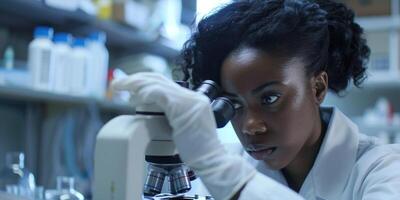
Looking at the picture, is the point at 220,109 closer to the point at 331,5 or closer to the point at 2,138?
the point at 331,5

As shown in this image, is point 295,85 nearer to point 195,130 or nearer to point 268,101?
point 268,101

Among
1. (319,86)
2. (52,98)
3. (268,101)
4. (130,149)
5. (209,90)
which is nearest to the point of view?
(130,149)

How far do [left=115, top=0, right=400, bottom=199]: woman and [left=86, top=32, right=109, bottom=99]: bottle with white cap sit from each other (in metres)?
0.87

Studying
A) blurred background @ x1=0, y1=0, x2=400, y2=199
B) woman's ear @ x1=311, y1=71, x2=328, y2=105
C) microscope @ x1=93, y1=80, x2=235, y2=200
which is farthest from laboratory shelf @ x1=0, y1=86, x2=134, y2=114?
microscope @ x1=93, y1=80, x2=235, y2=200

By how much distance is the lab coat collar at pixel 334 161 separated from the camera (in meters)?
1.09

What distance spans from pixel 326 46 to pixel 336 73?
115mm

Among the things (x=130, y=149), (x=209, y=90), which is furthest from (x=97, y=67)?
(x=130, y=149)

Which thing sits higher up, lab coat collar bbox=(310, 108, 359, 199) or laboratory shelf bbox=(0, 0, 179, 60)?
laboratory shelf bbox=(0, 0, 179, 60)

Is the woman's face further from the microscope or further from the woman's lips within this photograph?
the microscope

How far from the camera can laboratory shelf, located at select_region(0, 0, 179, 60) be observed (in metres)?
1.85

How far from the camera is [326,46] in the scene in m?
1.12

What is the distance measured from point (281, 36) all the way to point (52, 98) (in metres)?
1.08

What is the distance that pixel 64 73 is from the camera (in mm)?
1867

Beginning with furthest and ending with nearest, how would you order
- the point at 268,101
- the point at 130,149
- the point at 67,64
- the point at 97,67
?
the point at 97,67
the point at 67,64
the point at 268,101
the point at 130,149
